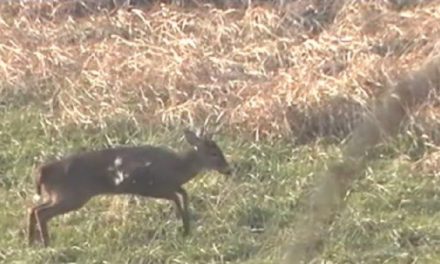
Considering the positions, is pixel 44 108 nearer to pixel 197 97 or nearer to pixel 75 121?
pixel 75 121

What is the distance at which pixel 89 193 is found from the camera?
21.7 feet

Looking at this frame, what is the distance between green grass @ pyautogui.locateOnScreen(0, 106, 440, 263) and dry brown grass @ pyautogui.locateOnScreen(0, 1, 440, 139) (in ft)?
1.01

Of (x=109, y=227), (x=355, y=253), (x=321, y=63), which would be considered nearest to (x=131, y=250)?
(x=109, y=227)

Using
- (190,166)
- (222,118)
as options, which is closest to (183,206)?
(190,166)

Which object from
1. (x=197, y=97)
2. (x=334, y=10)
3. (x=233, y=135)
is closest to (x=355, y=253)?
(x=233, y=135)

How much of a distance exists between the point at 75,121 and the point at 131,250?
6.68ft

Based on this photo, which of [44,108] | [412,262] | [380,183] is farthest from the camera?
[44,108]

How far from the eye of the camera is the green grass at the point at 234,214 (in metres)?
5.90

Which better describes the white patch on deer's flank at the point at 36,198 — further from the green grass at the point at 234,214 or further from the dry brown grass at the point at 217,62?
the dry brown grass at the point at 217,62

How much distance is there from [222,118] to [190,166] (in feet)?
2.96

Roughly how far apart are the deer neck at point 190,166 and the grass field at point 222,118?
0.27ft

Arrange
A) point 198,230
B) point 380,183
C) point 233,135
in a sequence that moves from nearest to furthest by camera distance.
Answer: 1. point 198,230
2. point 380,183
3. point 233,135

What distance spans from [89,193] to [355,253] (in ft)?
5.01

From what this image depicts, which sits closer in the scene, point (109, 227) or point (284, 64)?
point (109, 227)
